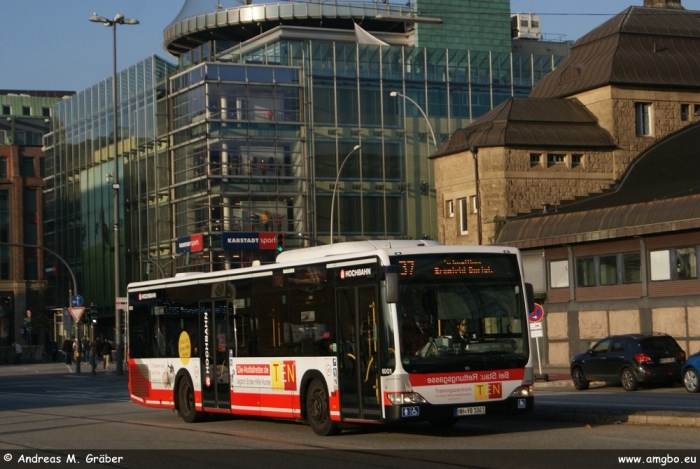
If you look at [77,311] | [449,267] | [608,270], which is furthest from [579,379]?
[77,311]

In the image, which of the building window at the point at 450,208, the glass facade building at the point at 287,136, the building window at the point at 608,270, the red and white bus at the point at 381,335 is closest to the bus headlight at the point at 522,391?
the red and white bus at the point at 381,335

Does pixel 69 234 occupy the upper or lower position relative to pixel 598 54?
lower

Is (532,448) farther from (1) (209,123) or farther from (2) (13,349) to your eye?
(2) (13,349)

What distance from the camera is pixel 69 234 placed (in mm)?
89188

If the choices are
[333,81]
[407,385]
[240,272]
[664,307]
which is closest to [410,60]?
[333,81]

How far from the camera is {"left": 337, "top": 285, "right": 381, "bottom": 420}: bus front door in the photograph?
627 inches

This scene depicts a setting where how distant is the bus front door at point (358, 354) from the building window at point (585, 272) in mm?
26536

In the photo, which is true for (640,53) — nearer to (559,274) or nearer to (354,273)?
(559,274)

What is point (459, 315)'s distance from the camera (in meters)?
15.9

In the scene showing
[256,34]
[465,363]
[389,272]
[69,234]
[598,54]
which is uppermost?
[256,34]

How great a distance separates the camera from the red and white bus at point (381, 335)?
15.6m

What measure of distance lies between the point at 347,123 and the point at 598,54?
19.7 metres

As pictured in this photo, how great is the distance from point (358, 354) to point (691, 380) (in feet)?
44.2

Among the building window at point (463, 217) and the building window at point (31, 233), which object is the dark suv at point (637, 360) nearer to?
the building window at point (463, 217)
